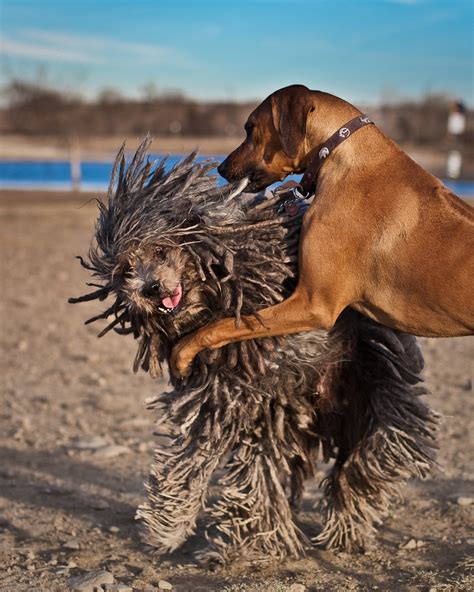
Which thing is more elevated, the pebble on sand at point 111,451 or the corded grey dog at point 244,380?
the corded grey dog at point 244,380

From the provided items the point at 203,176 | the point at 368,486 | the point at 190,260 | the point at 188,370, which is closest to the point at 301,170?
the point at 203,176

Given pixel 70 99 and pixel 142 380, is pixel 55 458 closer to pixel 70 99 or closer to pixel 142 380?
pixel 142 380

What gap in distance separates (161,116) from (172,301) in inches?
1705

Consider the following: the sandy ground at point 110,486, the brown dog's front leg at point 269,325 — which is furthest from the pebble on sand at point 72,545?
the brown dog's front leg at point 269,325

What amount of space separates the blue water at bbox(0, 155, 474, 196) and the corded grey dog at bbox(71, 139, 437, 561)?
23.1 m

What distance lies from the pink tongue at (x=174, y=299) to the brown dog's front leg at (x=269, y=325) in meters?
0.16

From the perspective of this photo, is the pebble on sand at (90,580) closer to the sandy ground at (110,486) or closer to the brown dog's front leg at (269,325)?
the sandy ground at (110,486)

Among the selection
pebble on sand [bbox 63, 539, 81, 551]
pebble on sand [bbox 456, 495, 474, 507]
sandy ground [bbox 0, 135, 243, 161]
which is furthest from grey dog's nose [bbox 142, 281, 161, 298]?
sandy ground [bbox 0, 135, 243, 161]

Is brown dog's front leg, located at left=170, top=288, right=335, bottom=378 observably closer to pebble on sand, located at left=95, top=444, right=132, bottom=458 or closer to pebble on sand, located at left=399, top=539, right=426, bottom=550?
pebble on sand, located at left=399, top=539, right=426, bottom=550

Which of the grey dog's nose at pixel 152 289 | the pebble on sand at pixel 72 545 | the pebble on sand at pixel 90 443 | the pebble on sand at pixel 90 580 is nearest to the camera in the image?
the grey dog's nose at pixel 152 289

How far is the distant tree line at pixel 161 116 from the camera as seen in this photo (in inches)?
1446

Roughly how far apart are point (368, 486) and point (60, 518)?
5.66 feet

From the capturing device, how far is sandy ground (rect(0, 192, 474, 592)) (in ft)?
14.0

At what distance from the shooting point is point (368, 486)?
4520 mm
